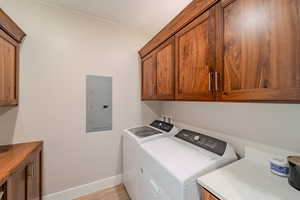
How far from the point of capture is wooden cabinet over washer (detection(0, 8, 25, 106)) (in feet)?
4.00

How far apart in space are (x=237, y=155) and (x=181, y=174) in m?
0.71

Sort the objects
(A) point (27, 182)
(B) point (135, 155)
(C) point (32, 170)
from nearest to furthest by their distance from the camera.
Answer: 1. (A) point (27, 182)
2. (C) point (32, 170)
3. (B) point (135, 155)

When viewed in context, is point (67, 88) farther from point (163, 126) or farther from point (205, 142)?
point (205, 142)

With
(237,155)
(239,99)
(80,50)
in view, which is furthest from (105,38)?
(237,155)

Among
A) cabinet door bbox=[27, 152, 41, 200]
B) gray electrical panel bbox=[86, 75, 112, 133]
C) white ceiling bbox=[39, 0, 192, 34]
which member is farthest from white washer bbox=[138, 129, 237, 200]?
white ceiling bbox=[39, 0, 192, 34]

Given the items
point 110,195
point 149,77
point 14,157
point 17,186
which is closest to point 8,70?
point 14,157

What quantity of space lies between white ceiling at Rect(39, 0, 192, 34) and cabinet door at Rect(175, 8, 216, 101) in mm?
644

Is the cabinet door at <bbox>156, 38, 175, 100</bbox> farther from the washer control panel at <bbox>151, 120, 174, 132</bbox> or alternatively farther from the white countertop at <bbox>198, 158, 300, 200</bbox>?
the white countertop at <bbox>198, 158, 300, 200</bbox>

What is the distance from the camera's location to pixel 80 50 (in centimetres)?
186

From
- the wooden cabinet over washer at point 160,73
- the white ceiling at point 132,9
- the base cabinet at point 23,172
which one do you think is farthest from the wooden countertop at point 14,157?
the white ceiling at point 132,9

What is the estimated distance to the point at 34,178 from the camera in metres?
1.45

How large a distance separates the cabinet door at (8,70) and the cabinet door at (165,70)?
162 cm

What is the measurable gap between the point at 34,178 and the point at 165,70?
197 cm

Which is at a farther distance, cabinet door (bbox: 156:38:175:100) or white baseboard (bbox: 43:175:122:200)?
white baseboard (bbox: 43:175:122:200)
